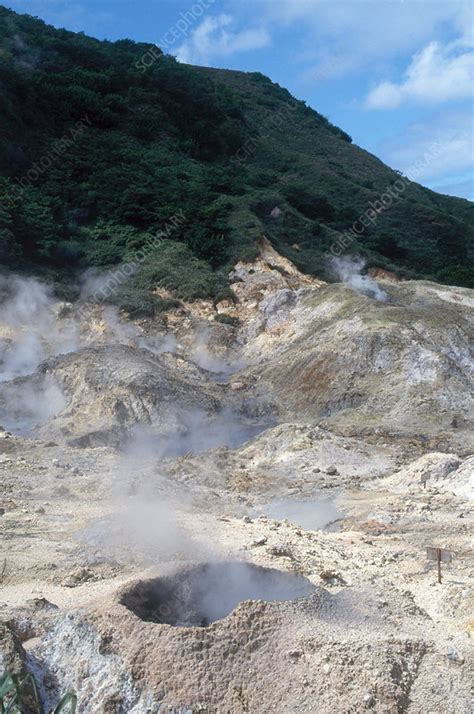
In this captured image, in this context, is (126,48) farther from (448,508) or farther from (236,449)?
(448,508)

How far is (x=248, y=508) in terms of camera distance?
10.8 metres

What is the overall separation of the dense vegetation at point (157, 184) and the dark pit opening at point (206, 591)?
2037cm

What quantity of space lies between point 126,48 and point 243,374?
4613cm

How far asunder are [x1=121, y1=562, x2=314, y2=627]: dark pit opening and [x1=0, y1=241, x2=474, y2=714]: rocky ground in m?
0.02

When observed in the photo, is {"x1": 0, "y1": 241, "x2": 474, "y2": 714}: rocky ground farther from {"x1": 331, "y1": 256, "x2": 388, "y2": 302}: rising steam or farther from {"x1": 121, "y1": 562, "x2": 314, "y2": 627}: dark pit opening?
{"x1": 331, "y1": 256, "x2": 388, "y2": 302}: rising steam

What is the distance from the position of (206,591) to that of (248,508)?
503cm

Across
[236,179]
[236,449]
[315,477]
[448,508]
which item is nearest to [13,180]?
[236,179]

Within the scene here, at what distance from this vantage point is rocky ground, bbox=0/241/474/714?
470 cm

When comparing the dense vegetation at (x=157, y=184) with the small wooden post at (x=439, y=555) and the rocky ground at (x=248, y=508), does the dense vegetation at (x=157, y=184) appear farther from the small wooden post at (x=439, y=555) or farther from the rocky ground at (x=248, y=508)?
the small wooden post at (x=439, y=555)

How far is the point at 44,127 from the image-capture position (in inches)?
1478

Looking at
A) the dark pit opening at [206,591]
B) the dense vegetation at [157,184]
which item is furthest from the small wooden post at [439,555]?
the dense vegetation at [157,184]

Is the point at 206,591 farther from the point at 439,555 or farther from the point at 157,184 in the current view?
the point at 157,184

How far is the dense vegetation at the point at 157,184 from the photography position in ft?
99.1

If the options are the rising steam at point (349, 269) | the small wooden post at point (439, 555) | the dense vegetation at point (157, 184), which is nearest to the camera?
the small wooden post at point (439, 555)
